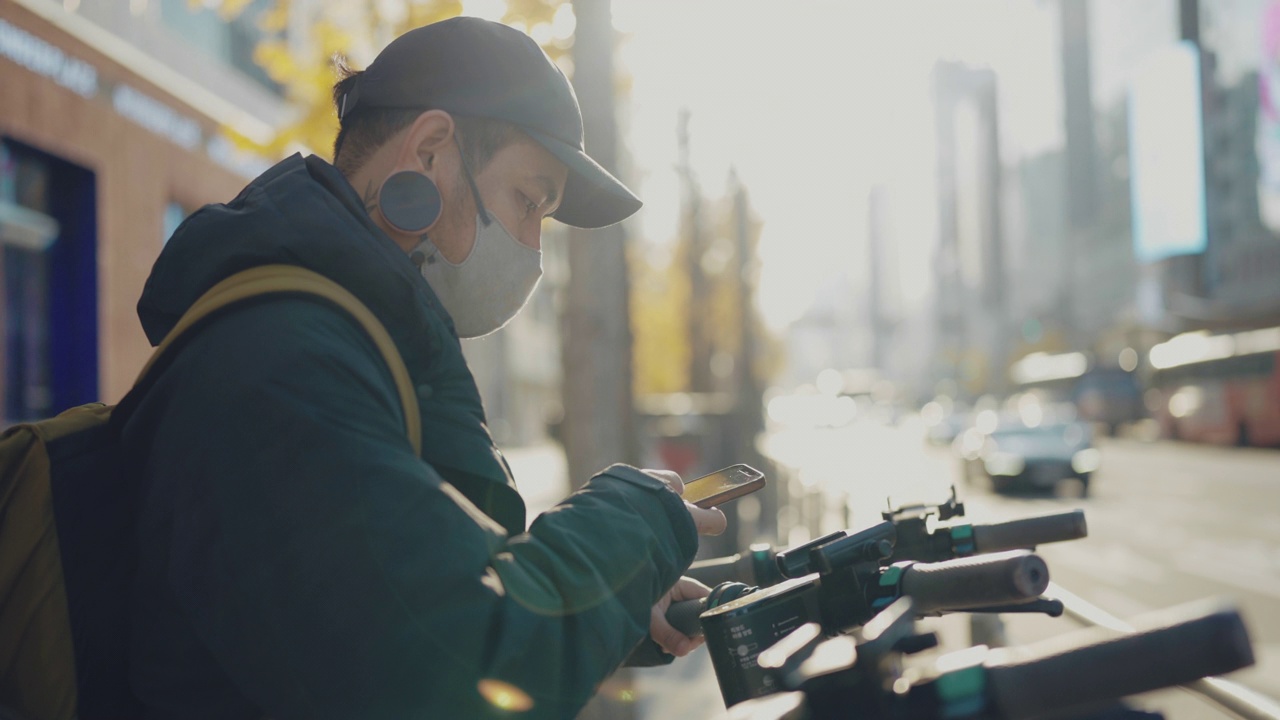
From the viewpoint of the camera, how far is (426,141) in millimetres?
1604

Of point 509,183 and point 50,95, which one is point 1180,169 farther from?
point 509,183

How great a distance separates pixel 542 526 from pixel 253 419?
351mm

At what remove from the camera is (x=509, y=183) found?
167cm

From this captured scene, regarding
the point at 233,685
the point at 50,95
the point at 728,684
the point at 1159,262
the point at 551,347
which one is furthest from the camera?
the point at 1159,262

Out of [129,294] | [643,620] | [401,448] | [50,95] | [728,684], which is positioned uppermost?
[50,95]

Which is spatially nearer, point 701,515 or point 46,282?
point 701,515

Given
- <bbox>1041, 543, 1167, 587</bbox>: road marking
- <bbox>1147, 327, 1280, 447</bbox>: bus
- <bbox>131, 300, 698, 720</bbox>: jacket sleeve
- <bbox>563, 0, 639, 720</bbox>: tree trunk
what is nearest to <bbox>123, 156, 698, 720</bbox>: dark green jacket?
<bbox>131, 300, 698, 720</bbox>: jacket sleeve

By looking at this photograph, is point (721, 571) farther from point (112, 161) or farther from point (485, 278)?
point (112, 161)

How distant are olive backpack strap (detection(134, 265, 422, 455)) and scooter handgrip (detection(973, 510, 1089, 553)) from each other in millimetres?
1042

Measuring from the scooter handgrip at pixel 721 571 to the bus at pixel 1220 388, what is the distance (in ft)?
100

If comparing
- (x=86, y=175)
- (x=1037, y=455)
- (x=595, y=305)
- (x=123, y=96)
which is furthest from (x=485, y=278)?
(x=1037, y=455)

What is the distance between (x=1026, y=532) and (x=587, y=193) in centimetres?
95

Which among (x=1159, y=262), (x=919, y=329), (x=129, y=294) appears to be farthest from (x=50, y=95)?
(x=919, y=329)

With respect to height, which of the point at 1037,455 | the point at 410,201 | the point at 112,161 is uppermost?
the point at 112,161
